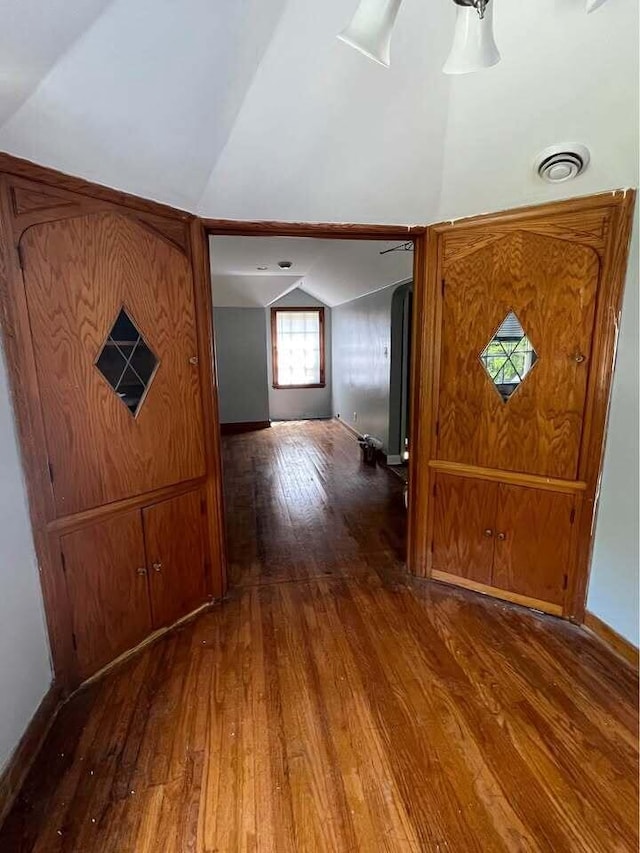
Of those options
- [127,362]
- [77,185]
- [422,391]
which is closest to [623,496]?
[422,391]

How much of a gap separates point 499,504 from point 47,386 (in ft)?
7.13

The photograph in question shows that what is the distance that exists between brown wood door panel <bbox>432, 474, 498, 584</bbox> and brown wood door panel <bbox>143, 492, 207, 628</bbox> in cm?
135

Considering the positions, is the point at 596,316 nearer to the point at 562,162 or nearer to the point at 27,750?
the point at 562,162

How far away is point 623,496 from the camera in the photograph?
6.25 ft

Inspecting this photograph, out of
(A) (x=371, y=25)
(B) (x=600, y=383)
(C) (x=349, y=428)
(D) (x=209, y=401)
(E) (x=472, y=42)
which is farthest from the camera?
(C) (x=349, y=428)

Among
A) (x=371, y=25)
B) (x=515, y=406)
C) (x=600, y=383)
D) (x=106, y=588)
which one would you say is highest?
(x=371, y=25)

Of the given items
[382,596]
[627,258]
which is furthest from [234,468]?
[627,258]

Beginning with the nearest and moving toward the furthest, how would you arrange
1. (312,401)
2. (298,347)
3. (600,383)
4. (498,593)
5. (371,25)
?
(371,25) → (600,383) → (498,593) → (298,347) → (312,401)

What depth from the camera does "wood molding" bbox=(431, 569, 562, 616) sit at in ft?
7.34

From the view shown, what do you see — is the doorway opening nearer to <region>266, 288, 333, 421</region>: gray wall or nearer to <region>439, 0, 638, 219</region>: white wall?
<region>266, 288, 333, 421</region>: gray wall

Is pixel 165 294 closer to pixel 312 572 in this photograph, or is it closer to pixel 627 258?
pixel 312 572

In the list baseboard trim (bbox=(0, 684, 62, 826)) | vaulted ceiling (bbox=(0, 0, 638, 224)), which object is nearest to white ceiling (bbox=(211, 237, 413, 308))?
vaulted ceiling (bbox=(0, 0, 638, 224))

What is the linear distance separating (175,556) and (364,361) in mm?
4274

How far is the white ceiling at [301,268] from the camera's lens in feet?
12.4
